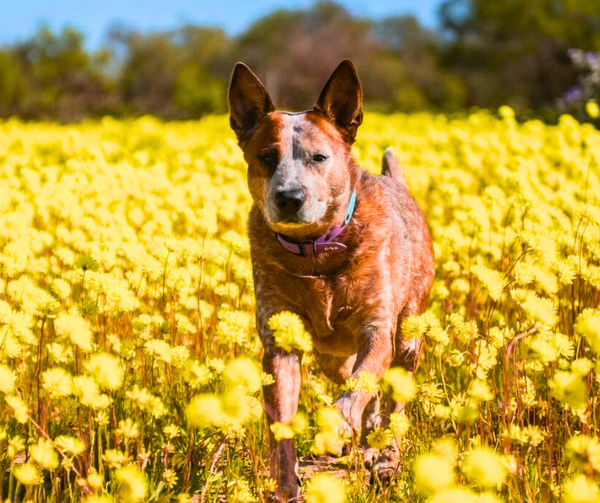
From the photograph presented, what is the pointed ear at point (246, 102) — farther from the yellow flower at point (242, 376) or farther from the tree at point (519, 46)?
the tree at point (519, 46)

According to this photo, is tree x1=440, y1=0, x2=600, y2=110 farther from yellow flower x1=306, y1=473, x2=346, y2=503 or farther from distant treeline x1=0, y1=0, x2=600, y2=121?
yellow flower x1=306, y1=473, x2=346, y2=503

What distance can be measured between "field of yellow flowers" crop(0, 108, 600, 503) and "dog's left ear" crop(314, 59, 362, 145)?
85 cm

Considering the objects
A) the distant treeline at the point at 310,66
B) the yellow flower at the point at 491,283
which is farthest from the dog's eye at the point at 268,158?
the distant treeline at the point at 310,66

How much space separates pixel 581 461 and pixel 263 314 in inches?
77.2

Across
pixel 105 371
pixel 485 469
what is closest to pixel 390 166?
pixel 105 371

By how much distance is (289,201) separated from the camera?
4168 millimetres

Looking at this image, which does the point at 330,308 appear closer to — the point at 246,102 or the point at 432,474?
the point at 246,102

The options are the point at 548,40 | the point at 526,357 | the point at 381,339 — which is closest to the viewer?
the point at 526,357

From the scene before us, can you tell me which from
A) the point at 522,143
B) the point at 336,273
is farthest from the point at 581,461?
the point at 522,143

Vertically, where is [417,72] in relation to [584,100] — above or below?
above

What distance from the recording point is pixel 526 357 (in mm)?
2885

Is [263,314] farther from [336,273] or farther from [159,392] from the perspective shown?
[159,392]

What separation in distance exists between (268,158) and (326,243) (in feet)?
1.90

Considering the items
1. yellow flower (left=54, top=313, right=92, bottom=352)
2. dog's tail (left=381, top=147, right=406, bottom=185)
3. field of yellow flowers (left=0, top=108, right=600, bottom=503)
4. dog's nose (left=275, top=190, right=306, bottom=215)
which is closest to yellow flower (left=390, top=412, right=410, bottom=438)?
field of yellow flowers (left=0, top=108, right=600, bottom=503)
